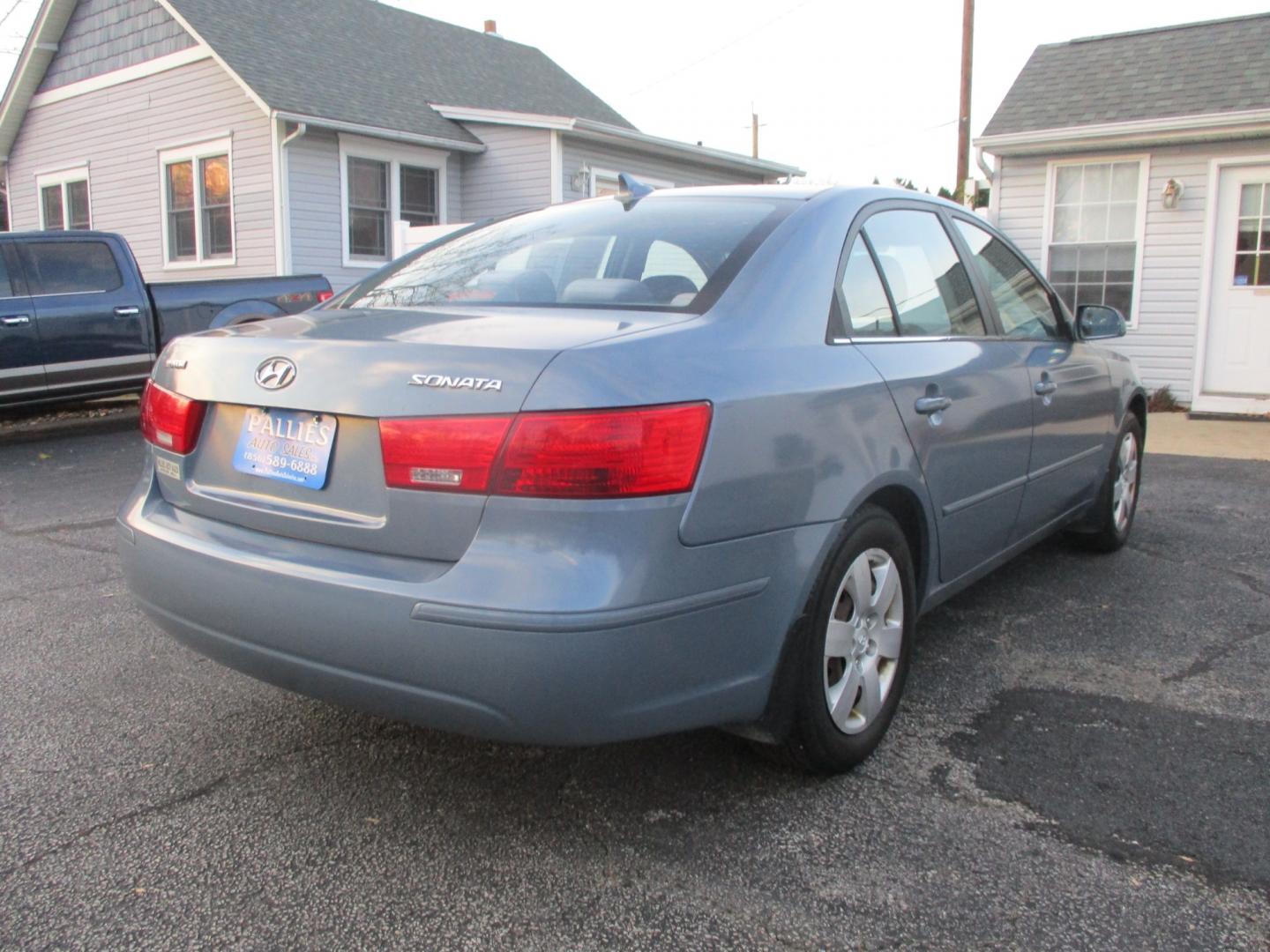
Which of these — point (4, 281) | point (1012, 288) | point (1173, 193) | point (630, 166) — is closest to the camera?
point (1012, 288)

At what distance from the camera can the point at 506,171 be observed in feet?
51.4

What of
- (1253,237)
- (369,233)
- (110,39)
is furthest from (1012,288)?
(110,39)

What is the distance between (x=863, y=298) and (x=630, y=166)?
557 inches

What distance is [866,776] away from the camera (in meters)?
2.90

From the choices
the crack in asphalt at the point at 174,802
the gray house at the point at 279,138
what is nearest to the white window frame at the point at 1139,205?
the gray house at the point at 279,138

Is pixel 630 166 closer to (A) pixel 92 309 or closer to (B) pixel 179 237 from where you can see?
(B) pixel 179 237

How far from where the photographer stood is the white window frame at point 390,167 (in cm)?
1448

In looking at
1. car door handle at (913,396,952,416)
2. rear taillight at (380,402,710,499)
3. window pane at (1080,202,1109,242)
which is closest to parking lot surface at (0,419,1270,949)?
rear taillight at (380,402,710,499)

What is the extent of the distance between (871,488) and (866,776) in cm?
78

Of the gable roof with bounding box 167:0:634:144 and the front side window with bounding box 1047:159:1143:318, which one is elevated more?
the gable roof with bounding box 167:0:634:144

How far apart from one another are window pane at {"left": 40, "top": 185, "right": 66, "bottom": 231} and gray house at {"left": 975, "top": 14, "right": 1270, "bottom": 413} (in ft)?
48.3

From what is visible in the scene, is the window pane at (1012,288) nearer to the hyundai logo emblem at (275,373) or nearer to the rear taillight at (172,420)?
the hyundai logo emblem at (275,373)

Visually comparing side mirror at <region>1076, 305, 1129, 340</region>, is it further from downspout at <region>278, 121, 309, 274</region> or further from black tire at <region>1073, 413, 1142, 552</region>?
downspout at <region>278, 121, 309, 274</region>

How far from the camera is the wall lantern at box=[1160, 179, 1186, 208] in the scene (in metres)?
11.1
